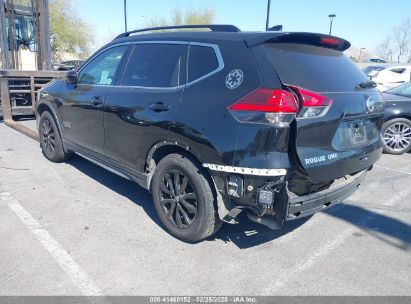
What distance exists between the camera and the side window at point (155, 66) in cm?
319

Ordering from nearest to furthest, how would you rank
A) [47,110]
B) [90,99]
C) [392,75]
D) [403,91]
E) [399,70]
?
[90,99] → [47,110] → [403,91] → [392,75] → [399,70]

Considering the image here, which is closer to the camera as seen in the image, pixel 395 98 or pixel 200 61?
pixel 200 61

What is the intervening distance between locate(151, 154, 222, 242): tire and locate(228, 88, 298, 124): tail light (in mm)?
687

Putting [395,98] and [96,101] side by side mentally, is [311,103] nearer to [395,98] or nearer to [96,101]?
[96,101]

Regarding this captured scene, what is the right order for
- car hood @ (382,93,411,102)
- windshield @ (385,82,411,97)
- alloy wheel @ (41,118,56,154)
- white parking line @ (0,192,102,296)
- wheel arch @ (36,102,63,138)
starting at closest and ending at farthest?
white parking line @ (0,192,102,296) → wheel arch @ (36,102,63,138) → alloy wheel @ (41,118,56,154) → car hood @ (382,93,411,102) → windshield @ (385,82,411,97)

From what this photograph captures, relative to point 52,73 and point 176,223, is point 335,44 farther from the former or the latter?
point 52,73

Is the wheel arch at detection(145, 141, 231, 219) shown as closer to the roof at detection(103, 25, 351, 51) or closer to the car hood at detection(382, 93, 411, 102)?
the roof at detection(103, 25, 351, 51)

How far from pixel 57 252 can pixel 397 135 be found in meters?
6.49

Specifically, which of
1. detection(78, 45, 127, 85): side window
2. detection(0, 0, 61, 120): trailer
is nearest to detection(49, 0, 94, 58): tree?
detection(0, 0, 61, 120): trailer

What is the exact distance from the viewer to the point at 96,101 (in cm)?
400

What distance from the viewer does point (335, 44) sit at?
10.3 ft

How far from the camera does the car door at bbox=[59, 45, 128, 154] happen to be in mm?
3986

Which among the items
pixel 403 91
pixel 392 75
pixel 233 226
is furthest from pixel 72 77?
pixel 392 75

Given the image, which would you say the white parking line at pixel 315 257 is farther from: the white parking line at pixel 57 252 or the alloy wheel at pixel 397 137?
the alloy wheel at pixel 397 137
